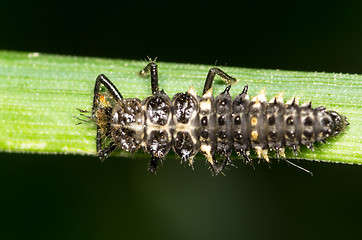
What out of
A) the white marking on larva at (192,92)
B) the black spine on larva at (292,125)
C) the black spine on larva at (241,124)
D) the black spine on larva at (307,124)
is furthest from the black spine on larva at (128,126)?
the black spine on larva at (307,124)

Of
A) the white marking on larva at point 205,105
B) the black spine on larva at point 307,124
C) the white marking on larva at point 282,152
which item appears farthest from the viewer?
the white marking on larva at point 205,105

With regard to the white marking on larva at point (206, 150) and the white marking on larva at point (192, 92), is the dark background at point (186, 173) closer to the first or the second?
the white marking on larva at point (206, 150)

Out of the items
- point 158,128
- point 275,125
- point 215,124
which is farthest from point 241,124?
point 158,128

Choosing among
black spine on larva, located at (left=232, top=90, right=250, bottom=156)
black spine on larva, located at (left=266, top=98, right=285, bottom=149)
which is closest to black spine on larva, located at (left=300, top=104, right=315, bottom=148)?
black spine on larva, located at (left=266, top=98, right=285, bottom=149)

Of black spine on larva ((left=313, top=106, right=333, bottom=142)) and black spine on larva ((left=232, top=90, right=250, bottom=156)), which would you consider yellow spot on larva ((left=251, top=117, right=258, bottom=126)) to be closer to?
black spine on larva ((left=232, top=90, right=250, bottom=156))

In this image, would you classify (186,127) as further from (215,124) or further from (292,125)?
(292,125)
